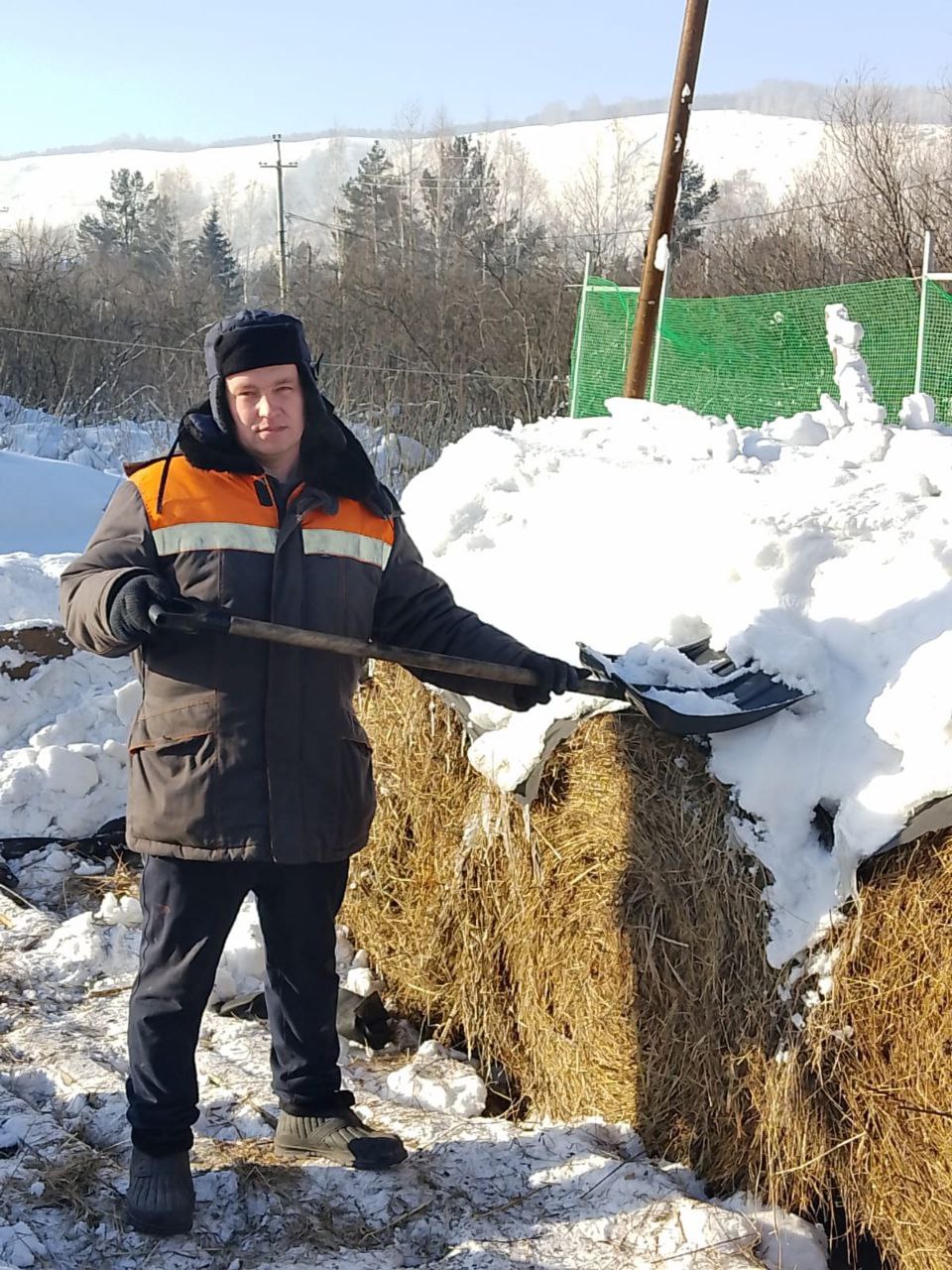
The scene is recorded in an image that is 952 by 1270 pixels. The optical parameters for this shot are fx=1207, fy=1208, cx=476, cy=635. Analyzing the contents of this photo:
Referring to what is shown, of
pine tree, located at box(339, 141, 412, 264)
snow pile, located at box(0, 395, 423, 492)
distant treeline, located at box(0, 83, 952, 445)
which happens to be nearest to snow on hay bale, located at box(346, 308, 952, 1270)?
distant treeline, located at box(0, 83, 952, 445)

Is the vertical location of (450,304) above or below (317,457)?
above

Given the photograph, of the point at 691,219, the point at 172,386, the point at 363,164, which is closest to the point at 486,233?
the point at 691,219

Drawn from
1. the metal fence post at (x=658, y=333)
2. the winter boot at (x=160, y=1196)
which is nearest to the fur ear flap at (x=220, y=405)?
the winter boot at (x=160, y=1196)

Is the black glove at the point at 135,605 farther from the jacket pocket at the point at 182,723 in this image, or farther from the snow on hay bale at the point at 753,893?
the snow on hay bale at the point at 753,893

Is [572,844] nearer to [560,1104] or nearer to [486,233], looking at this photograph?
[560,1104]

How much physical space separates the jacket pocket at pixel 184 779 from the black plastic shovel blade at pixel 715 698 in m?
0.87

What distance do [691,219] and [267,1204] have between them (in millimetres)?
38571

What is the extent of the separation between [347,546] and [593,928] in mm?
1119

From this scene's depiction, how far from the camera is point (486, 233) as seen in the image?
3650 cm

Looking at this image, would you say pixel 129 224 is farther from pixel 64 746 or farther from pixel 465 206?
pixel 64 746

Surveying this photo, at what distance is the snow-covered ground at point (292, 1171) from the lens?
2.57m

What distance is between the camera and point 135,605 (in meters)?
2.36

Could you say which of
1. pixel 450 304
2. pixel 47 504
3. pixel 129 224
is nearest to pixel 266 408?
pixel 47 504

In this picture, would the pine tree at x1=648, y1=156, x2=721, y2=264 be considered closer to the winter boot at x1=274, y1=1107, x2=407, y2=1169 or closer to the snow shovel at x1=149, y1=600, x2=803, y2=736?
the snow shovel at x1=149, y1=600, x2=803, y2=736
